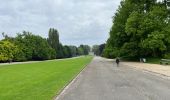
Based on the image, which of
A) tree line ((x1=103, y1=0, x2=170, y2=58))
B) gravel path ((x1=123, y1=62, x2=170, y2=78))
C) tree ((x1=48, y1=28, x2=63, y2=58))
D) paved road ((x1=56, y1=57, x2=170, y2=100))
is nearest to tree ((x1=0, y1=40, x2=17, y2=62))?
tree line ((x1=103, y1=0, x2=170, y2=58))

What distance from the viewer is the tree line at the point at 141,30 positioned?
226 ft

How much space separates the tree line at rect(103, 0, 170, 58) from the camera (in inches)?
2717

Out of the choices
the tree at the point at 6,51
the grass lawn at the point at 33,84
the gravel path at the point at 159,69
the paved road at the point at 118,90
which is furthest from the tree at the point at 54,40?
the paved road at the point at 118,90

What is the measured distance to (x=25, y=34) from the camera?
456 ft

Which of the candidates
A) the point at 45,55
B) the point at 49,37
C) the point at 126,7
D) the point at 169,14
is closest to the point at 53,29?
the point at 49,37

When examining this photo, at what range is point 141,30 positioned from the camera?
7306 centimetres

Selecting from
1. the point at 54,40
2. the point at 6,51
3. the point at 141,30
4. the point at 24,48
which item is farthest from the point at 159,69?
the point at 54,40

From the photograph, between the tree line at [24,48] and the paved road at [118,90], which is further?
the tree line at [24,48]

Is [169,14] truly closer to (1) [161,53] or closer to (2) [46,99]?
(1) [161,53]

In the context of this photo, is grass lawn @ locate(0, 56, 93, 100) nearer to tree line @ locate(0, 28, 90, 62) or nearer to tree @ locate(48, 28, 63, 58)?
tree line @ locate(0, 28, 90, 62)

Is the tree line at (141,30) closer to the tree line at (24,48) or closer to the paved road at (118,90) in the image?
the tree line at (24,48)

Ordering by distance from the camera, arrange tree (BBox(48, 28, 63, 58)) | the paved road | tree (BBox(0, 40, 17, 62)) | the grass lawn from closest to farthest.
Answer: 1. the paved road
2. the grass lawn
3. tree (BBox(0, 40, 17, 62))
4. tree (BBox(48, 28, 63, 58))

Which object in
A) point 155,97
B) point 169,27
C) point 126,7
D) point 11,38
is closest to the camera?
point 155,97

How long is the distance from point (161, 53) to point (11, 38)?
215 ft
